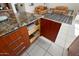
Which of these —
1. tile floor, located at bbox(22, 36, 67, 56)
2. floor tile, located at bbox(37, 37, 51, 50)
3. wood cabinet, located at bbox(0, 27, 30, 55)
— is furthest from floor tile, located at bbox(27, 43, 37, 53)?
wood cabinet, located at bbox(0, 27, 30, 55)

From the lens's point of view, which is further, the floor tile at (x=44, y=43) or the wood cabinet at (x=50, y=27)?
the floor tile at (x=44, y=43)

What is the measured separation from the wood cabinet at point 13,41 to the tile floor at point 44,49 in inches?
10.6

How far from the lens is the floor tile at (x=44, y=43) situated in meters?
1.66

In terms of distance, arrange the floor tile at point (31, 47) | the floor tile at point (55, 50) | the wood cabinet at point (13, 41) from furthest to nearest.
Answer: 1. the floor tile at point (31, 47)
2. the floor tile at point (55, 50)
3. the wood cabinet at point (13, 41)

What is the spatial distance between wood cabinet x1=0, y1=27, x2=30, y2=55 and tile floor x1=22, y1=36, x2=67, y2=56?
269 millimetres

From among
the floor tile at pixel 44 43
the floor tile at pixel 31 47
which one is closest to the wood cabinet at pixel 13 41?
the floor tile at pixel 31 47

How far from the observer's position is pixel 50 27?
1550 millimetres

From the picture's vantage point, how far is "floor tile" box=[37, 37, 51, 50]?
1665 millimetres

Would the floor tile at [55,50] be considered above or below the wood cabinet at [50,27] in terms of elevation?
below

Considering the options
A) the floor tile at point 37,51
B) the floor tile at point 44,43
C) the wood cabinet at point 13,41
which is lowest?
the floor tile at point 37,51

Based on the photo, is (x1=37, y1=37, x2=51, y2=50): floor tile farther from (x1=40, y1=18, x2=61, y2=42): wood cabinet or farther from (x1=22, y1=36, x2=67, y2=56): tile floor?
(x1=40, y1=18, x2=61, y2=42): wood cabinet

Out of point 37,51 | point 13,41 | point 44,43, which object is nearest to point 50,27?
point 44,43

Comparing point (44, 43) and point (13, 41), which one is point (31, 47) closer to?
point (44, 43)

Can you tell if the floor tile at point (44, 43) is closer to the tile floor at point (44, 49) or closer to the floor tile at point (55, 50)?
the tile floor at point (44, 49)
